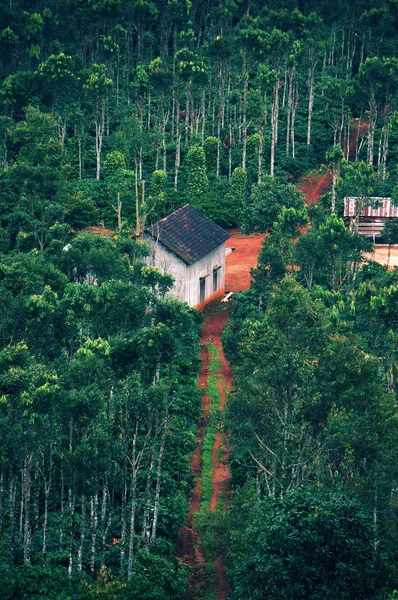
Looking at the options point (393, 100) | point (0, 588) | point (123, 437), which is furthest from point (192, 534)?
Answer: point (393, 100)

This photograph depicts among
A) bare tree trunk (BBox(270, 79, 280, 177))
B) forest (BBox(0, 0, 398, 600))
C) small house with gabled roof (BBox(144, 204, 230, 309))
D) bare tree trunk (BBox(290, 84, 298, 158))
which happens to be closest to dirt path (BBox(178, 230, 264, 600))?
forest (BBox(0, 0, 398, 600))

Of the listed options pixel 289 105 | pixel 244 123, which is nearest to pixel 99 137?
pixel 244 123

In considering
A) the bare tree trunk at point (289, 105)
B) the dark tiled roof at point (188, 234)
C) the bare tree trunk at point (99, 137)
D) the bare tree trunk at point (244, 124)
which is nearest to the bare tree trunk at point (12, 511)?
the dark tiled roof at point (188, 234)

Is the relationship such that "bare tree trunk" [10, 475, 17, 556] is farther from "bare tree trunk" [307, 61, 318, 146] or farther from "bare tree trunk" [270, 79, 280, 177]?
"bare tree trunk" [307, 61, 318, 146]

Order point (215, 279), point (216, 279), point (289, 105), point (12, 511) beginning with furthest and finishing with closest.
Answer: point (289, 105), point (216, 279), point (215, 279), point (12, 511)

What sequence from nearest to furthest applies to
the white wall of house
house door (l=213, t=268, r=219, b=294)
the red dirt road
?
the white wall of house → house door (l=213, t=268, r=219, b=294) → the red dirt road

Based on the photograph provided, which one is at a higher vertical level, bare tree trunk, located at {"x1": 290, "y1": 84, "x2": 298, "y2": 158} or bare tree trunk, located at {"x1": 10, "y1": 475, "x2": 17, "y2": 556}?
bare tree trunk, located at {"x1": 290, "y1": 84, "x2": 298, "y2": 158}

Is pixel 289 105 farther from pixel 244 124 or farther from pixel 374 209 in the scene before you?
pixel 374 209

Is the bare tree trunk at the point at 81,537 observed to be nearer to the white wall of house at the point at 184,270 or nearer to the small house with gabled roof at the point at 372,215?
the white wall of house at the point at 184,270
